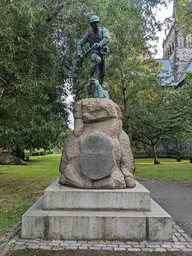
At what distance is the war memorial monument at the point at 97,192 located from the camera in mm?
4570

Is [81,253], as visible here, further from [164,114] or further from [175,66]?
[175,66]

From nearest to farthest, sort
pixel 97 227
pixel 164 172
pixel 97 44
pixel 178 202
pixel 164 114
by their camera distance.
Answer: pixel 97 227
pixel 97 44
pixel 178 202
pixel 164 114
pixel 164 172

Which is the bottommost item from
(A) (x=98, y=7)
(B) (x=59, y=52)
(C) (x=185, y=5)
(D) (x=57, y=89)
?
(D) (x=57, y=89)

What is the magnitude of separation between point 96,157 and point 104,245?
68.4 inches

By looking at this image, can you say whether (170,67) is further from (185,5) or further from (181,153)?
(185,5)

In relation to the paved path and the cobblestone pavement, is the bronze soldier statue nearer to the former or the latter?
the cobblestone pavement

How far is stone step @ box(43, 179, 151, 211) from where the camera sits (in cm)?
498

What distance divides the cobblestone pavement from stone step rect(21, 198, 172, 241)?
0.12m

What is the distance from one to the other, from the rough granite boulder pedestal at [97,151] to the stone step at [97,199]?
25 centimetres

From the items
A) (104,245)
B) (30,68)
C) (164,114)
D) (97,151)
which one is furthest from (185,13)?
(104,245)

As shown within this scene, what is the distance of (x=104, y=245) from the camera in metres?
4.30

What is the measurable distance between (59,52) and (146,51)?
291 inches

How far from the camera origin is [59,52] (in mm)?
10375

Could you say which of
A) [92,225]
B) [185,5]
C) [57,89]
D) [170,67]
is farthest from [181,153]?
[92,225]
